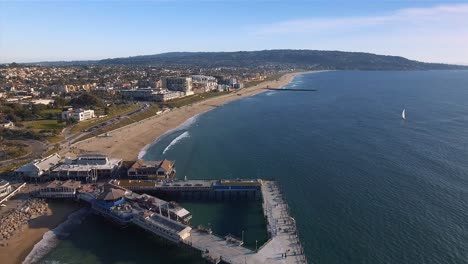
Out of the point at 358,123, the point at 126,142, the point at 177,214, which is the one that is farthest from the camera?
the point at 358,123

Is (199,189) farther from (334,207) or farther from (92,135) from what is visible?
(92,135)

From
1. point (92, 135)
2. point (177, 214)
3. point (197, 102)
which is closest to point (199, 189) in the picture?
point (177, 214)

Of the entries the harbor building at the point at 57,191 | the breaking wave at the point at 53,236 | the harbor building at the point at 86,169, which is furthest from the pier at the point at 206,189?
the breaking wave at the point at 53,236

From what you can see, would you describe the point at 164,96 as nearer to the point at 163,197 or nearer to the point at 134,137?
the point at 134,137

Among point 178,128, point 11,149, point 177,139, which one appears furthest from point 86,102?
point 11,149

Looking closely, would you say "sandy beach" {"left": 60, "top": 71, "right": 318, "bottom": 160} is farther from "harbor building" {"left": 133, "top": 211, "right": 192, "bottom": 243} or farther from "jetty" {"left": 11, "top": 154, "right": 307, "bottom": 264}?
"harbor building" {"left": 133, "top": 211, "right": 192, "bottom": 243}
